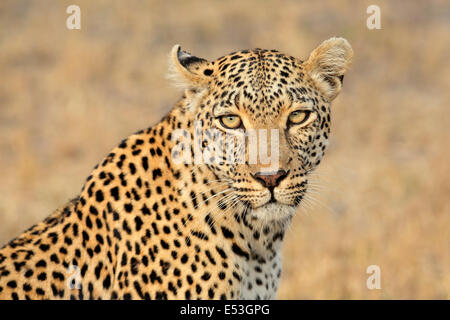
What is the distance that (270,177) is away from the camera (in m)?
5.79

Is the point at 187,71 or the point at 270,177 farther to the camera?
the point at 187,71

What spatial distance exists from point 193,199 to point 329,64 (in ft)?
4.56

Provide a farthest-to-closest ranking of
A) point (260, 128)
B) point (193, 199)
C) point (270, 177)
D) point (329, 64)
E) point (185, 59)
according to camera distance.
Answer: point (329, 64) → point (185, 59) → point (193, 199) → point (260, 128) → point (270, 177)

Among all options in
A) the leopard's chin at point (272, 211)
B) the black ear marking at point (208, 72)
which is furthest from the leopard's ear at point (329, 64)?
the leopard's chin at point (272, 211)

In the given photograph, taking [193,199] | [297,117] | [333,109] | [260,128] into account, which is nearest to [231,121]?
[260,128]

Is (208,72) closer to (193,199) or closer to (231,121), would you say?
(231,121)

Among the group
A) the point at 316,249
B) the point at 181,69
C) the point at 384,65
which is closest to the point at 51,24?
the point at 384,65

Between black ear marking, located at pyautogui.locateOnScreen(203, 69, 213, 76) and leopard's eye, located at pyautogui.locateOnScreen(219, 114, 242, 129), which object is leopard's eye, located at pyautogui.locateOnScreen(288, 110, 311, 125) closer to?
leopard's eye, located at pyautogui.locateOnScreen(219, 114, 242, 129)

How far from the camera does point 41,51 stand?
1950 centimetres

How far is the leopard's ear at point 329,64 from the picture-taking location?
627 centimetres

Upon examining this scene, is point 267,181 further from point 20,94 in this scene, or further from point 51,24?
point 51,24

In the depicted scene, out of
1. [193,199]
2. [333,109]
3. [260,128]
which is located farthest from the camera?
[333,109]

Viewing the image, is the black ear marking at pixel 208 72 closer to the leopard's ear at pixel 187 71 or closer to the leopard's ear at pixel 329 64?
the leopard's ear at pixel 187 71

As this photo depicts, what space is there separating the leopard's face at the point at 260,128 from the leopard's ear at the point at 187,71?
16 mm
